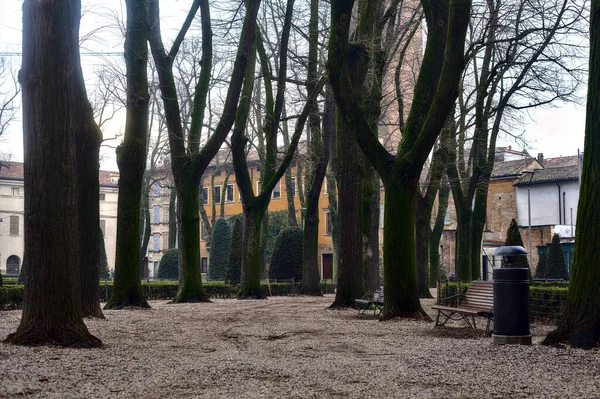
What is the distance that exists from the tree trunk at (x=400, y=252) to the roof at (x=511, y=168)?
4651 cm

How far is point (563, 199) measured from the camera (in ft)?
193

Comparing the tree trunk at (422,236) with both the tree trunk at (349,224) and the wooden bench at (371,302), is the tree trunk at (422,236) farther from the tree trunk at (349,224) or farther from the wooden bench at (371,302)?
the wooden bench at (371,302)

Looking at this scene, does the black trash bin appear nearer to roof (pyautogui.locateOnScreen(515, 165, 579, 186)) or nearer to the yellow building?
the yellow building

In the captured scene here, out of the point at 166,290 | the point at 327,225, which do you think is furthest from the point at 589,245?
the point at 327,225

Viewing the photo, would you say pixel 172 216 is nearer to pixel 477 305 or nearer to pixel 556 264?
pixel 556 264

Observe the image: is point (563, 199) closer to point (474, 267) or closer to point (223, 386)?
point (474, 267)

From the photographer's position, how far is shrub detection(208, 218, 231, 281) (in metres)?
50.5

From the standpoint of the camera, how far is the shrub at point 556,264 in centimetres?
3944

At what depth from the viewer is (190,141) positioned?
78.4ft

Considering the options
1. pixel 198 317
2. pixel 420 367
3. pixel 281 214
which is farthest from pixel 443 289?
pixel 281 214

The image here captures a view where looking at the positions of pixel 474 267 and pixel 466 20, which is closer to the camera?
pixel 466 20

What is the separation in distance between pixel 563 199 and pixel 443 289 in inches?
1530

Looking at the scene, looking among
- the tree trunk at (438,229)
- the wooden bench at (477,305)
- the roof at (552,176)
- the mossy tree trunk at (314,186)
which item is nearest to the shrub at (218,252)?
the tree trunk at (438,229)

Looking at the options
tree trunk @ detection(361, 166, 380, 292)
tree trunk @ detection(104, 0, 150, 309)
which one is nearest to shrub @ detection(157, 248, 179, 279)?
tree trunk @ detection(361, 166, 380, 292)
